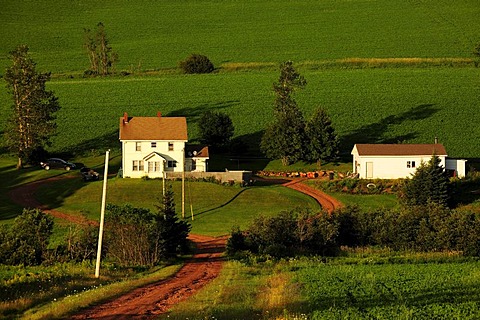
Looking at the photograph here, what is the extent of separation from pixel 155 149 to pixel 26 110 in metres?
15.3

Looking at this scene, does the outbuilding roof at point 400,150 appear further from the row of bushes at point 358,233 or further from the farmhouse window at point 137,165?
the row of bushes at point 358,233

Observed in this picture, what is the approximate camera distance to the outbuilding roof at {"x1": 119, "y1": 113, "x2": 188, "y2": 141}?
77688mm

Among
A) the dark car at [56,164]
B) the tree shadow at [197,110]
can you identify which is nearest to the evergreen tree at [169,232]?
the dark car at [56,164]

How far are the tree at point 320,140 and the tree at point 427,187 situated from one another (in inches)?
612

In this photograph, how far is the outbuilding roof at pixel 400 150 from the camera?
250 ft

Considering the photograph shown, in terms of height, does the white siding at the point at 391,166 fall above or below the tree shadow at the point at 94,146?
below

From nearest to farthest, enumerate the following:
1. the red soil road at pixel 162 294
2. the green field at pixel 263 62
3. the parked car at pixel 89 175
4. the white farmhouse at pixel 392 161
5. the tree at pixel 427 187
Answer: the red soil road at pixel 162 294 → the tree at pixel 427 187 → the parked car at pixel 89 175 → the white farmhouse at pixel 392 161 → the green field at pixel 263 62

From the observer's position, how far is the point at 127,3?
182 m

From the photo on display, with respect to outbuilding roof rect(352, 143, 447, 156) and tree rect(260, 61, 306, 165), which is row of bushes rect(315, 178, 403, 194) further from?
tree rect(260, 61, 306, 165)

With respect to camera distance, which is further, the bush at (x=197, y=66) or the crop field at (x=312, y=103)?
the bush at (x=197, y=66)

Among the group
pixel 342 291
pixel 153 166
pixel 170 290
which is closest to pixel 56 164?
pixel 153 166

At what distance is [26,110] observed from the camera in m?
84.3

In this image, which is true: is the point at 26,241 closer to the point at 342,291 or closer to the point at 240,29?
the point at 342,291

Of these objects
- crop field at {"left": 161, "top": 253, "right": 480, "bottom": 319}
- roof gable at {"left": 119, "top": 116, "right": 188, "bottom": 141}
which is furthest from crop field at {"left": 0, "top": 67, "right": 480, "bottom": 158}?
crop field at {"left": 161, "top": 253, "right": 480, "bottom": 319}
